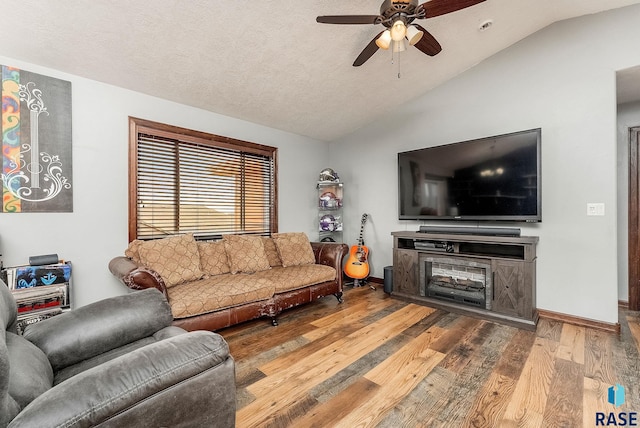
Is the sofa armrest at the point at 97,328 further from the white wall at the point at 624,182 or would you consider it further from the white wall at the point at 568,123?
the white wall at the point at 624,182

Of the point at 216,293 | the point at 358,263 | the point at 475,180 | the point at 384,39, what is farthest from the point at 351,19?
the point at 358,263

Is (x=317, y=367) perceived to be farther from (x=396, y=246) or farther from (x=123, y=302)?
(x=396, y=246)

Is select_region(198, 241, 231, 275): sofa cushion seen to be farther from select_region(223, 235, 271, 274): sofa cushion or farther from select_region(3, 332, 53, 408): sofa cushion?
select_region(3, 332, 53, 408): sofa cushion

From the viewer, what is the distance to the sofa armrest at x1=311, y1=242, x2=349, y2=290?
343cm

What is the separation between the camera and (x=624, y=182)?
314cm

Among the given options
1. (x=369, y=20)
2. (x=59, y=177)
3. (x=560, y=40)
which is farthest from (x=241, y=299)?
(x=560, y=40)

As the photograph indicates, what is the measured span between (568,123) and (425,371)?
2826mm

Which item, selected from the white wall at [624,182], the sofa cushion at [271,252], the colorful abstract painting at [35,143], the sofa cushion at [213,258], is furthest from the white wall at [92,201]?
the white wall at [624,182]

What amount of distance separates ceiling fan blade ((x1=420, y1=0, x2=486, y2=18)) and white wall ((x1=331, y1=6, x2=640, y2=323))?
70.4 inches

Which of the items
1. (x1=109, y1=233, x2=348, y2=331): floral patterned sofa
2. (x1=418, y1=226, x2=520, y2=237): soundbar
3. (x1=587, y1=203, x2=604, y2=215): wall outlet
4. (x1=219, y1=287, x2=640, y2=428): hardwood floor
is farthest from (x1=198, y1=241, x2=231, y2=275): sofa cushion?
(x1=587, y1=203, x2=604, y2=215): wall outlet

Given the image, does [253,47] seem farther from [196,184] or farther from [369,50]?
[196,184]

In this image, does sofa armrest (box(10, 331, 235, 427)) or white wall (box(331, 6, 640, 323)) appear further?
white wall (box(331, 6, 640, 323))

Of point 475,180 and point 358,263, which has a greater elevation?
point 475,180

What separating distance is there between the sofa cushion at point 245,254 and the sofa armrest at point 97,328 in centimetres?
153
